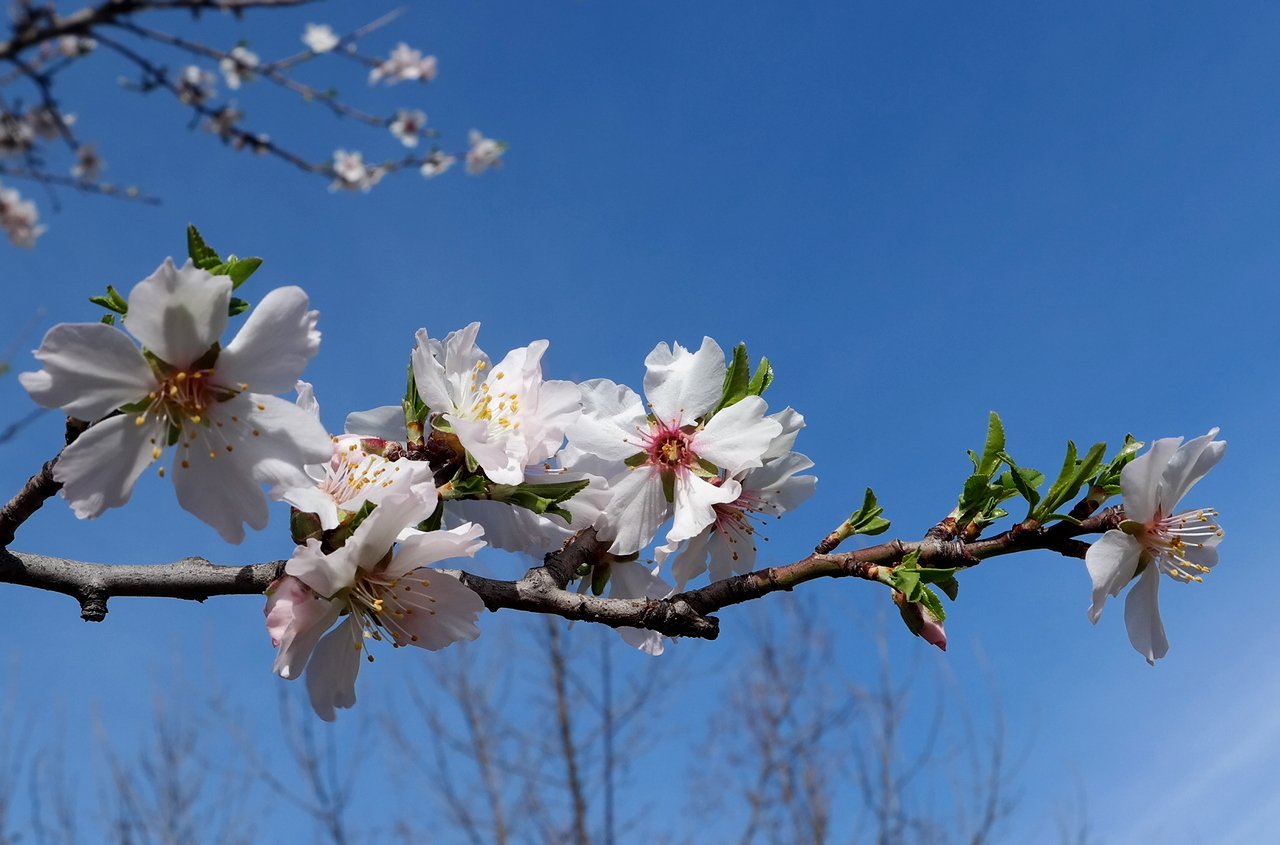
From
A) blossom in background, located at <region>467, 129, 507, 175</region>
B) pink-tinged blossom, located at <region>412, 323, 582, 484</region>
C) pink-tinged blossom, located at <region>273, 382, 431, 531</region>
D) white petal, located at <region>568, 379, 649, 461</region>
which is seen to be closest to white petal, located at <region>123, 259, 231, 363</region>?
pink-tinged blossom, located at <region>273, 382, 431, 531</region>

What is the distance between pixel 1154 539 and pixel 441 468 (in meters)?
0.93

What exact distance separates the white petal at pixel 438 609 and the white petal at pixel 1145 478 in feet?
2.61

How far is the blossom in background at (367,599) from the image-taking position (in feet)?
3.13

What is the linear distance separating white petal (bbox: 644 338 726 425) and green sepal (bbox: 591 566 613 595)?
0.24 meters

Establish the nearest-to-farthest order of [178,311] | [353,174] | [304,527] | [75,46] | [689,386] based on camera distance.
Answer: [178,311], [304,527], [689,386], [75,46], [353,174]

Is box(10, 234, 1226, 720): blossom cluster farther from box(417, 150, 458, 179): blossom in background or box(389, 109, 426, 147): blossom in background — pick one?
box(389, 109, 426, 147): blossom in background

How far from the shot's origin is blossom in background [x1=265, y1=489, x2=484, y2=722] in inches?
37.5

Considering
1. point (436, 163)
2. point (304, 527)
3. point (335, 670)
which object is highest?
point (436, 163)

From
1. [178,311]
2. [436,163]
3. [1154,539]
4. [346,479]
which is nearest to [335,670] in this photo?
[346,479]

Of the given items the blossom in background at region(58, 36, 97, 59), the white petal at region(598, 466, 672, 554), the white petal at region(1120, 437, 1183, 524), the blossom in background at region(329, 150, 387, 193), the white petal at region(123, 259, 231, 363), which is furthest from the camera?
the blossom in background at region(329, 150, 387, 193)

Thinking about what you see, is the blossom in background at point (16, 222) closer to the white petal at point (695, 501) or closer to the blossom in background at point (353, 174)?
the blossom in background at point (353, 174)

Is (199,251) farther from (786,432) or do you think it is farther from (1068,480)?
(1068,480)

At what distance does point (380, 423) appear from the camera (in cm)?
125

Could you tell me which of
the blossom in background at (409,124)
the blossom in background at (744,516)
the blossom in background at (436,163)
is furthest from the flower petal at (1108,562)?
the blossom in background at (409,124)
